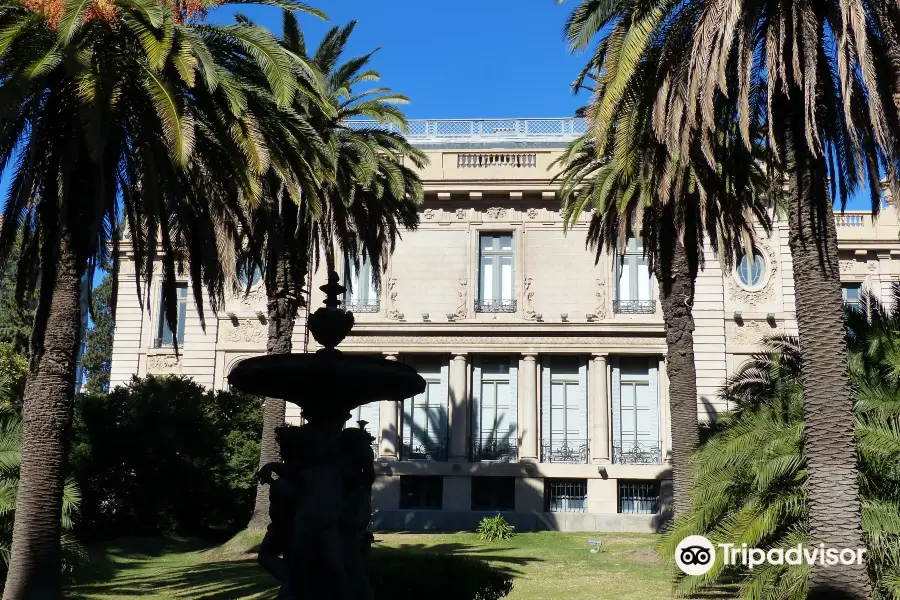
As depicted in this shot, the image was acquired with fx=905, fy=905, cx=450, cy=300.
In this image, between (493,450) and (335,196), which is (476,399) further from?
(335,196)

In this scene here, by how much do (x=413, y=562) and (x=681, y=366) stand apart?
9835 mm

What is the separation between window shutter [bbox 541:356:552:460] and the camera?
108 ft

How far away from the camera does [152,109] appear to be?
12961 mm

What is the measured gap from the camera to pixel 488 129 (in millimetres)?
40844

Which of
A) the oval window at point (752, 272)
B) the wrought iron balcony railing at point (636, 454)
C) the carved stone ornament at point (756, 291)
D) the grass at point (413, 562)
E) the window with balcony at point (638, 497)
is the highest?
the oval window at point (752, 272)

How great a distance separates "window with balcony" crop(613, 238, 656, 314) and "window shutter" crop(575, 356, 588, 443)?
2.41 meters

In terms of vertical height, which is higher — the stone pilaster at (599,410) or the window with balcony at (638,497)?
the stone pilaster at (599,410)

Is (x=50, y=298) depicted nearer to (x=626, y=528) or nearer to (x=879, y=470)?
(x=879, y=470)

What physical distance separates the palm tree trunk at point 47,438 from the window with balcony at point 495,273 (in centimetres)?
2210

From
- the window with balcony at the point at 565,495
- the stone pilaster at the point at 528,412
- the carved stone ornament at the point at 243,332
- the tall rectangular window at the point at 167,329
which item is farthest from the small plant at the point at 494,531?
the tall rectangular window at the point at 167,329

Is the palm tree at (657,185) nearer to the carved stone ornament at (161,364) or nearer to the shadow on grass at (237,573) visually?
the shadow on grass at (237,573)

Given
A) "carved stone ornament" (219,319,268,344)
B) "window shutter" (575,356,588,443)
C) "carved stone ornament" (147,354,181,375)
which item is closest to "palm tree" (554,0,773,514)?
"window shutter" (575,356,588,443)

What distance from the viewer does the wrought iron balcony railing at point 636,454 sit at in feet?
105

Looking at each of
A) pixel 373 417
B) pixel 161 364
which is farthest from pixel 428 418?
pixel 161 364
